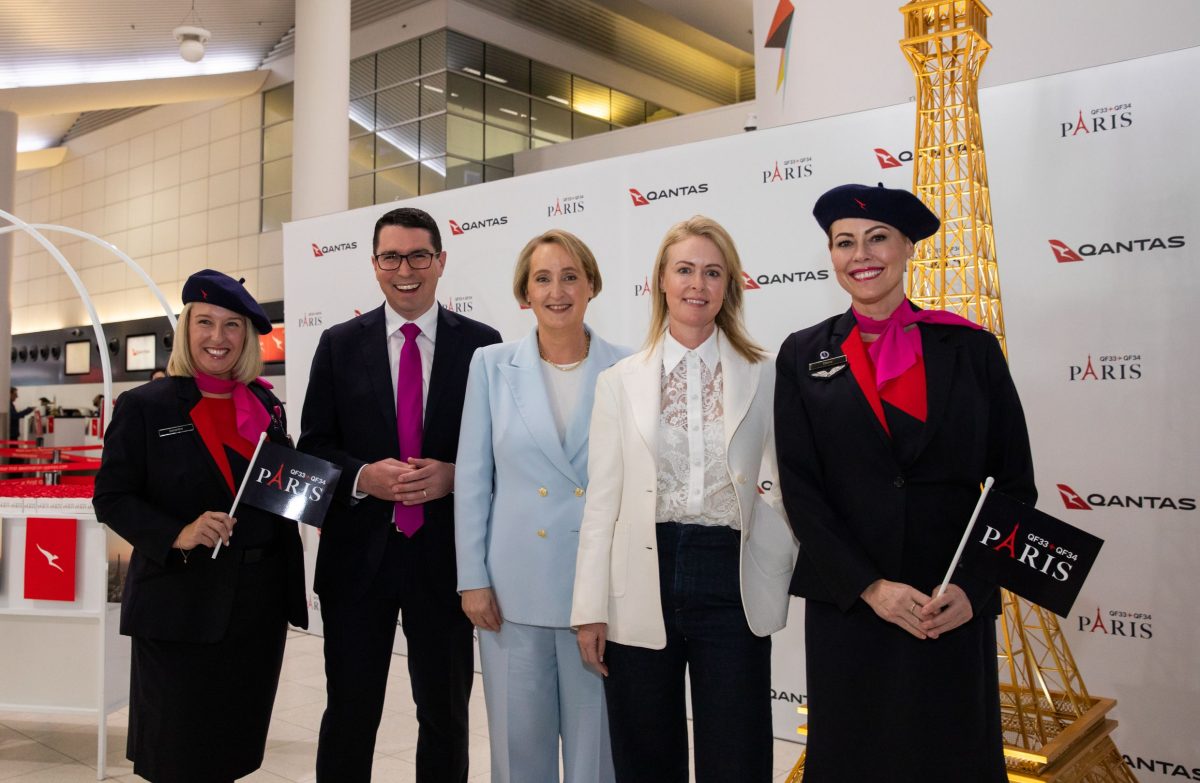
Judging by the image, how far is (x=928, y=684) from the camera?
203cm

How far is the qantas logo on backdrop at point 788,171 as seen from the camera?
4.46 meters

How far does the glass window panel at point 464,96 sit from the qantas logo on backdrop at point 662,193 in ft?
32.0

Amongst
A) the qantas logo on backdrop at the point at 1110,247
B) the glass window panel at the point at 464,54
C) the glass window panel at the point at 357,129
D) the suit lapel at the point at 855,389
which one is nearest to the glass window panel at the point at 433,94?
the glass window panel at the point at 464,54

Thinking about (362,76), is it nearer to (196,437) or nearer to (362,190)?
(362,190)

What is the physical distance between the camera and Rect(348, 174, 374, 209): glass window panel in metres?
15.1

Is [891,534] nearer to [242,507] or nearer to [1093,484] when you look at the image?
[242,507]

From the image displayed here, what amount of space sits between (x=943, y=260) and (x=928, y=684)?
5.05 ft

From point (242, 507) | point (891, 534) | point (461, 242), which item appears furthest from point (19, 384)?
point (891, 534)

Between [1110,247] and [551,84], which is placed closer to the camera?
[1110,247]

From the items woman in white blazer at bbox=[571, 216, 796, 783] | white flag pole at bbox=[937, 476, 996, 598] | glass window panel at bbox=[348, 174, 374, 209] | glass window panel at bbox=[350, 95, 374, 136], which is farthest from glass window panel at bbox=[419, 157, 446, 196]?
white flag pole at bbox=[937, 476, 996, 598]

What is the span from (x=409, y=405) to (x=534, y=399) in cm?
53

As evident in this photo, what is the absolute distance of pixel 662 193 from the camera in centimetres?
Answer: 495

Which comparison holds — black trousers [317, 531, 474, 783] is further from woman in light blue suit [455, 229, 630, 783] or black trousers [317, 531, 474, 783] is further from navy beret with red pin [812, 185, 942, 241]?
navy beret with red pin [812, 185, 942, 241]

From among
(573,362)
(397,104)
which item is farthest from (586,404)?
(397,104)
